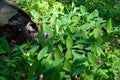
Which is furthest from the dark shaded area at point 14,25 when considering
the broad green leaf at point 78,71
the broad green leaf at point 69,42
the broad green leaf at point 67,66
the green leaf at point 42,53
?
the broad green leaf at point 78,71

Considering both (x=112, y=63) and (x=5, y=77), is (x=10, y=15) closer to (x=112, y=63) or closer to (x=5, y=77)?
(x=5, y=77)

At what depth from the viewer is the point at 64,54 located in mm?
4184

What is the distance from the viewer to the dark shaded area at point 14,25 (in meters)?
4.17

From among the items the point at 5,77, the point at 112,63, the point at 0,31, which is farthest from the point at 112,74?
the point at 0,31

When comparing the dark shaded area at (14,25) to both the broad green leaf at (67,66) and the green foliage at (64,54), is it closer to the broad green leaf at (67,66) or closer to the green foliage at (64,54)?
the green foliage at (64,54)

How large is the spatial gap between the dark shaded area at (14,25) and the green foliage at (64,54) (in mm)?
186

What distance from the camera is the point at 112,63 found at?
12.9ft

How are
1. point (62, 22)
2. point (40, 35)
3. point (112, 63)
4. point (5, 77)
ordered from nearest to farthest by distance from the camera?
point (5, 77) < point (40, 35) < point (112, 63) < point (62, 22)

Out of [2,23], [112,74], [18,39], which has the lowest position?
[112,74]

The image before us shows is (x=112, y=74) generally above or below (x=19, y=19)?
below

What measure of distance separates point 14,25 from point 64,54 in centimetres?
88

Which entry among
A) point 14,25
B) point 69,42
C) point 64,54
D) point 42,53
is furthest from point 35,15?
point 42,53

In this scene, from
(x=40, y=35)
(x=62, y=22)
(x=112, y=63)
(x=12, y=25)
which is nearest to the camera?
(x=40, y=35)

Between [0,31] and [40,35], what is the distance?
2.61 feet
